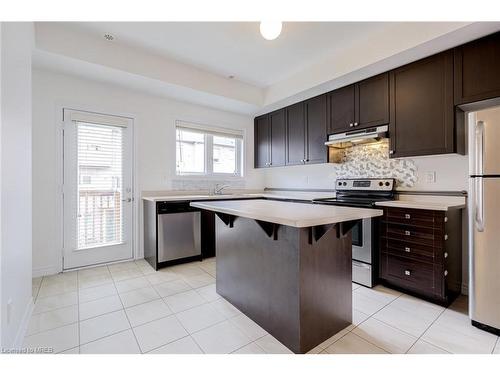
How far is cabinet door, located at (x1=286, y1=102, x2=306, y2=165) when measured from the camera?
12.7 feet

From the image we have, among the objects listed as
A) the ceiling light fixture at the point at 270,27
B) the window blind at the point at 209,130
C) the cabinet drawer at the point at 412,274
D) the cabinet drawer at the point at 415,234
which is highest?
the ceiling light fixture at the point at 270,27

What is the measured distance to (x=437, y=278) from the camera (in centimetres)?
224

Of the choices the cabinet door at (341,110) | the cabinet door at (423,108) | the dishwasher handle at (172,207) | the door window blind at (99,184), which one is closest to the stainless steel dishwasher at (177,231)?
the dishwasher handle at (172,207)

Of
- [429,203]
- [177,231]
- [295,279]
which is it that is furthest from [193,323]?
[429,203]

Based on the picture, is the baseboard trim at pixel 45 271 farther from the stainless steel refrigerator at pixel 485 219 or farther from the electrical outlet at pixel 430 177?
the electrical outlet at pixel 430 177

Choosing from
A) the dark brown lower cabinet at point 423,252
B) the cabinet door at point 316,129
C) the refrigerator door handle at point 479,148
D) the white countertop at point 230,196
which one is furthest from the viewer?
the cabinet door at point 316,129

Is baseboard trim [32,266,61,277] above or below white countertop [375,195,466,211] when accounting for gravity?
below

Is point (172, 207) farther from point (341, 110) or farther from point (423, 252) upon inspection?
point (423, 252)

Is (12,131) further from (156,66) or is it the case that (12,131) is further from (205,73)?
(205,73)

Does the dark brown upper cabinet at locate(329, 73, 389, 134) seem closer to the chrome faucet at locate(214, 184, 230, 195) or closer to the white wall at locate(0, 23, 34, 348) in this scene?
the chrome faucet at locate(214, 184, 230, 195)

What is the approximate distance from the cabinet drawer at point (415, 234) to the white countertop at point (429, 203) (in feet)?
0.70

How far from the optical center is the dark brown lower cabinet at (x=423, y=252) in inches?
88.0

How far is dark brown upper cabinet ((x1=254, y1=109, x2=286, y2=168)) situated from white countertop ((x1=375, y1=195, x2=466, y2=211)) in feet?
6.40

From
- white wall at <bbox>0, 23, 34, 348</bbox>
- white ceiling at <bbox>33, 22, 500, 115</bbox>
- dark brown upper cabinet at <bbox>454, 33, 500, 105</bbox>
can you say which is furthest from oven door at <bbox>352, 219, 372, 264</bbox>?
white wall at <bbox>0, 23, 34, 348</bbox>
